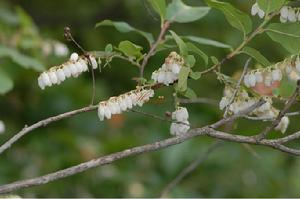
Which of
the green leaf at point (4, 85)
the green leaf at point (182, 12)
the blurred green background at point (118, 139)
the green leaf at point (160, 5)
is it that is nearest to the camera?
the green leaf at point (160, 5)

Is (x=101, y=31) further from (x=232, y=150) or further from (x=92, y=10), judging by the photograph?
(x=232, y=150)

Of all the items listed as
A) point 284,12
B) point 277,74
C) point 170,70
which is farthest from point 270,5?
point 170,70

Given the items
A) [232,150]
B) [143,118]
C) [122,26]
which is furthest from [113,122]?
[122,26]

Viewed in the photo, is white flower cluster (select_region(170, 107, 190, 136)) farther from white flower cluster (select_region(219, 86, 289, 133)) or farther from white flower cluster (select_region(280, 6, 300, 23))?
white flower cluster (select_region(280, 6, 300, 23))

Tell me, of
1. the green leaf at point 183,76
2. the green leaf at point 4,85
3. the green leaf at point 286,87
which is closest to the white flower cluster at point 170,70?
the green leaf at point 183,76

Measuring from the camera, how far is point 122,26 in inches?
72.9

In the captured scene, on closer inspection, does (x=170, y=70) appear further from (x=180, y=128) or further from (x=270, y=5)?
(x=270, y=5)

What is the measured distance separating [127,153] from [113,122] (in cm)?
211

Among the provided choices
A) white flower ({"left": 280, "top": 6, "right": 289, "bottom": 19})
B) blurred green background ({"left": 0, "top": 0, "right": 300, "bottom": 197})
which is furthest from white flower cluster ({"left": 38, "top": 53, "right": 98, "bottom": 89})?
blurred green background ({"left": 0, "top": 0, "right": 300, "bottom": 197})

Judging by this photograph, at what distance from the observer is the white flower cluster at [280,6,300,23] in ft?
4.54

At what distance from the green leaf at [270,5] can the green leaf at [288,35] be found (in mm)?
33

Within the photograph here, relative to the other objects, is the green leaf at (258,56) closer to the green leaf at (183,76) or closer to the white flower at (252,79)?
the white flower at (252,79)

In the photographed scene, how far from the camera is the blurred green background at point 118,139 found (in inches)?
113

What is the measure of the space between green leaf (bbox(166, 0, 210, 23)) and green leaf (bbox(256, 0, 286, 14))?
1.46ft
